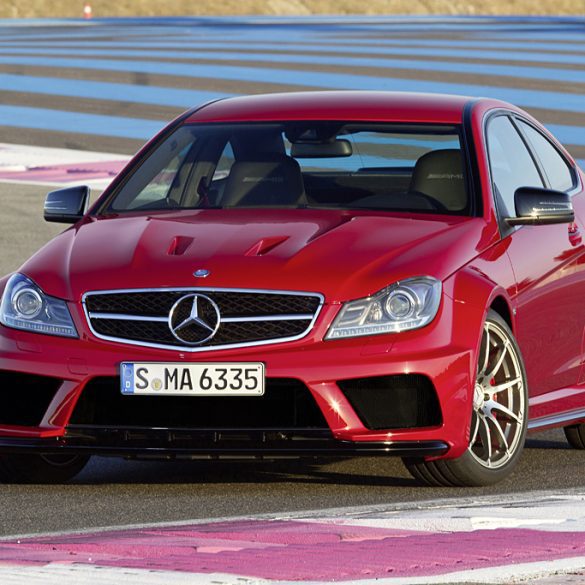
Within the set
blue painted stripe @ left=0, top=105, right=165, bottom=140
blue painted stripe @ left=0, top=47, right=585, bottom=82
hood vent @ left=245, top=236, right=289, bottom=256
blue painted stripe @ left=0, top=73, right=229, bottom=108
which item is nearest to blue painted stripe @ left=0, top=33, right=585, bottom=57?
blue painted stripe @ left=0, top=47, right=585, bottom=82

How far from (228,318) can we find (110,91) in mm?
23189

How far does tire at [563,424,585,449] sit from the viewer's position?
322 inches

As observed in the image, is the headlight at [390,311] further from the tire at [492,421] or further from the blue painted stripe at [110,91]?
the blue painted stripe at [110,91]

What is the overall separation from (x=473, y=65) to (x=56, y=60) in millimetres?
7959

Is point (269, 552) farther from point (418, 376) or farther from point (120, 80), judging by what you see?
point (120, 80)

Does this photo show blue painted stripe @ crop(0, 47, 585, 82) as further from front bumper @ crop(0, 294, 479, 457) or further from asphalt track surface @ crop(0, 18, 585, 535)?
front bumper @ crop(0, 294, 479, 457)

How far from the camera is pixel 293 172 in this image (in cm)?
782

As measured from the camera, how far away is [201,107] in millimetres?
8484

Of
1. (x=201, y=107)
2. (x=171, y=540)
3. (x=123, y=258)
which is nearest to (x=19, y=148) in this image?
(x=201, y=107)

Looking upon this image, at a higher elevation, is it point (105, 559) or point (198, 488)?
point (105, 559)

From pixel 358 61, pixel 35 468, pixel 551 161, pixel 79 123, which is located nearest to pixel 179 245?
pixel 35 468

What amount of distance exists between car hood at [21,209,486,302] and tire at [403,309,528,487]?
0.34m

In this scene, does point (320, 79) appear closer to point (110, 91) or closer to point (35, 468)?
point (110, 91)

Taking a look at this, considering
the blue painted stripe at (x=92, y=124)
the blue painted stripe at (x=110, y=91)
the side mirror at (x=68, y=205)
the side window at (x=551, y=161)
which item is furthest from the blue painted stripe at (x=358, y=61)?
the side mirror at (x=68, y=205)
